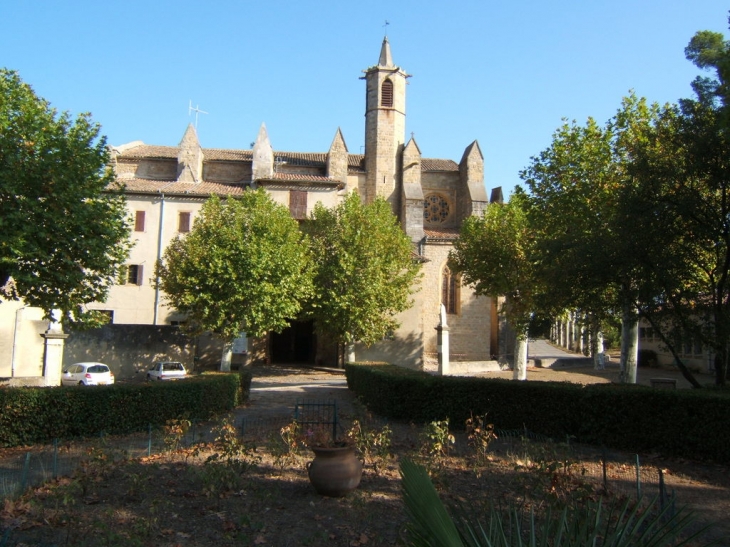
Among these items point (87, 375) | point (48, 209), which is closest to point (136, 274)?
point (87, 375)

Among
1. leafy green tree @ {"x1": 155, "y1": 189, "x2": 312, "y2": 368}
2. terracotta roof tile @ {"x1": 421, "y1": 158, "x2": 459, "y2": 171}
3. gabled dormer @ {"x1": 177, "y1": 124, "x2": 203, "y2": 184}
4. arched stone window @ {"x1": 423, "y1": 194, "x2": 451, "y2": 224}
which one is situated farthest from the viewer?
arched stone window @ {"x1": 423, "y1": 194, "x2": 451, "y2": 224}

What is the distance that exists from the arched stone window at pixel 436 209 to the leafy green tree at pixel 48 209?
95.9 ft

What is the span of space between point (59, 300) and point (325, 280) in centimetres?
1498

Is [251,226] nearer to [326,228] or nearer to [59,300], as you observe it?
[326,228]

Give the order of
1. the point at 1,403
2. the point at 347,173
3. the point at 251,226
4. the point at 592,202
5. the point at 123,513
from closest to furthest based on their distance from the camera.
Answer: the point at 123,513 < the point at 1,403 < the point at 592,202 < the point at 251,226 < the point at 347,173

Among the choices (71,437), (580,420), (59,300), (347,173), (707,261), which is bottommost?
(71,437)

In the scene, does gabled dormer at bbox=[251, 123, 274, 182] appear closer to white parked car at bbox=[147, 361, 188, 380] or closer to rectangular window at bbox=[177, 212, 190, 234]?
rectangular window at bbox=[177, 212, 190, 234]

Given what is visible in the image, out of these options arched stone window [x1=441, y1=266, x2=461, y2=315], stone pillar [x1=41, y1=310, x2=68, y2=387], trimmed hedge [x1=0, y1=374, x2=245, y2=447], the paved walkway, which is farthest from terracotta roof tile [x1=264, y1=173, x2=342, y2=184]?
trimmed hedge [x1=0, y1=374, x2=245, y2=447]

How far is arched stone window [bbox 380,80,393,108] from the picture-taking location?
40.6m

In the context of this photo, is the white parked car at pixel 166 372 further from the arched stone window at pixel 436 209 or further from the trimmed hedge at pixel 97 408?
the arched stone window at pixel 436 209

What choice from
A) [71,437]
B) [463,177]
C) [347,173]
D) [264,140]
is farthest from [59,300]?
[463,177]

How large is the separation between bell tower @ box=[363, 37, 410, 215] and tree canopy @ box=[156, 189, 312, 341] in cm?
1463

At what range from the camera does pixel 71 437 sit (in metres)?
12.8

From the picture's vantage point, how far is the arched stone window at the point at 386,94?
133 ft
